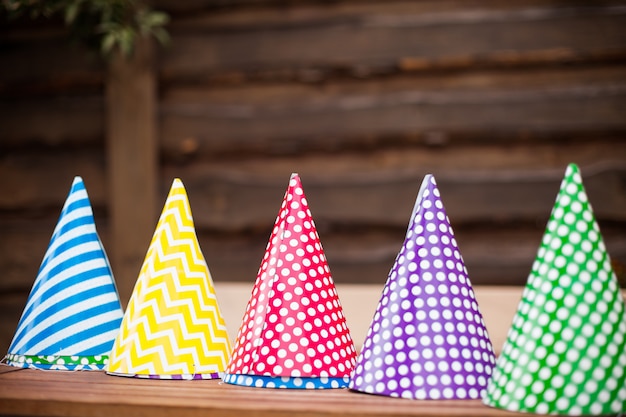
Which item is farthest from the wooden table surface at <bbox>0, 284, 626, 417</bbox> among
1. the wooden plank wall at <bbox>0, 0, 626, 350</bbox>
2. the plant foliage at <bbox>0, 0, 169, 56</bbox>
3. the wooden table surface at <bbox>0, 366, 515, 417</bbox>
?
the wooden plank wall at <bbox>0, 0, 626, 350</bbox>

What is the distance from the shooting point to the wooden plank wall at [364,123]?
8.42 feet

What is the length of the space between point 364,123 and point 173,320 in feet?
6.24

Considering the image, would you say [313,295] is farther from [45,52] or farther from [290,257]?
[45,52]

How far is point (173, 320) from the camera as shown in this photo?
0.87m

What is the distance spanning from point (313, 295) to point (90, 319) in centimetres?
30

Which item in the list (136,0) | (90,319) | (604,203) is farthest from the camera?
(136,0)

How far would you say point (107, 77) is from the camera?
286 cm

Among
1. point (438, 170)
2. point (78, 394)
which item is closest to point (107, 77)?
point (438, 170)

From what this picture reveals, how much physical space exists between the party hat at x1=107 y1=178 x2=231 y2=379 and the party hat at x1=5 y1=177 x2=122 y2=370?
6cm

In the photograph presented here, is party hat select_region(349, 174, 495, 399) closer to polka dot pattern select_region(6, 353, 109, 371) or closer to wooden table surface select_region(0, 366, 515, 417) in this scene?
wooden table surface select_region(0, 366, 515, 417)

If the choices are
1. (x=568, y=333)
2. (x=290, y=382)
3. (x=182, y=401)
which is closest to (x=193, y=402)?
(x=182, y=401)

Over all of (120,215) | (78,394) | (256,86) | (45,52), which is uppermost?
(45,52)

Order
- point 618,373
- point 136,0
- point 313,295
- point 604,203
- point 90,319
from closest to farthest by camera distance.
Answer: point 618,373, point 313,295, point 90,319, point 604,203, point 136,0

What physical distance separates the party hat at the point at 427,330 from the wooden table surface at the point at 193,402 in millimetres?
19
